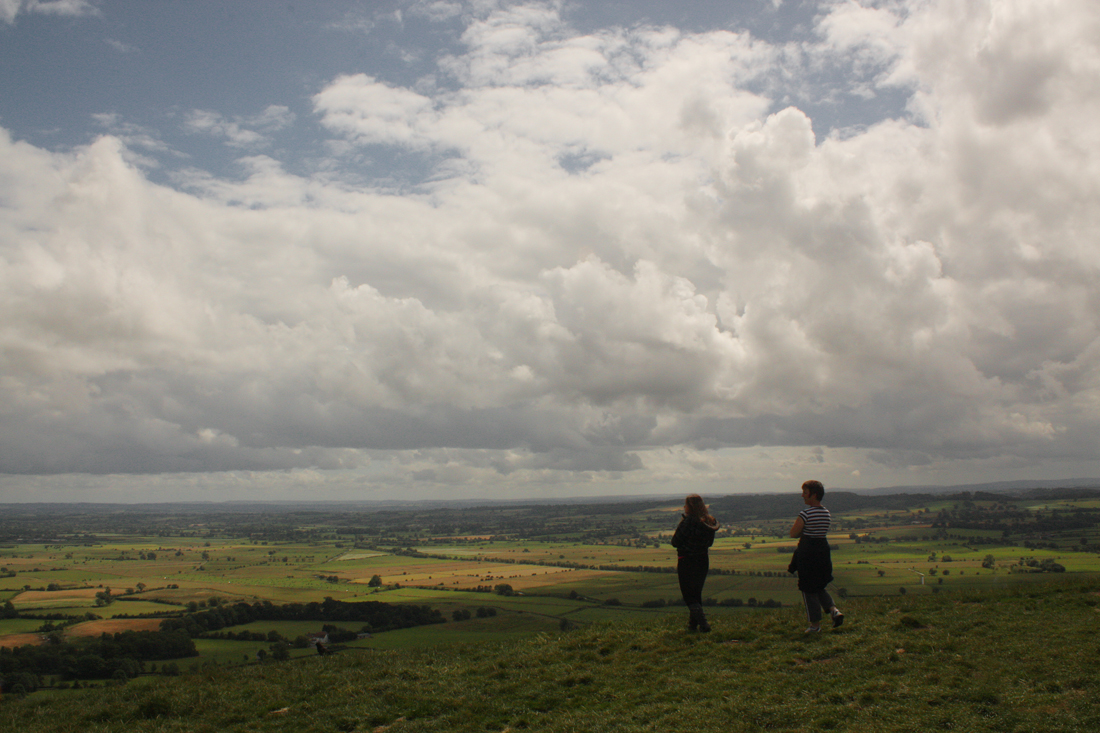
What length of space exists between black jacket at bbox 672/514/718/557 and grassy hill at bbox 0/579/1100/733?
2253 millimetres

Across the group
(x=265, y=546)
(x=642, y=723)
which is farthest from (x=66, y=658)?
(x=265, y=546)

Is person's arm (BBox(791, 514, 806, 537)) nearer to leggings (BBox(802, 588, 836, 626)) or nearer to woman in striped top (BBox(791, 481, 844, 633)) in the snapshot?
woman in striped top (BBox(791, 481, 844, 633))

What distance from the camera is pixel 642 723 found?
1082 cm

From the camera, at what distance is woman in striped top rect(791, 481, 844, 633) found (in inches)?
602

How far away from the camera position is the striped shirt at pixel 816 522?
15281 millimetres

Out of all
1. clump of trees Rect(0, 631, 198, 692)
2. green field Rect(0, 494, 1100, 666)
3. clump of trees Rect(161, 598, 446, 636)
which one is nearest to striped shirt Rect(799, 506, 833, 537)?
green field Rect(0, 494, 1100, 666)

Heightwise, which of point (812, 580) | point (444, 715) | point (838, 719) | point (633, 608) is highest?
point (812, 580)

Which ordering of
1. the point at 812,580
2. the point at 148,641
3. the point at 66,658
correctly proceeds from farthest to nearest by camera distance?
the point at 148,641, the point at 66,658, the point at 812,580

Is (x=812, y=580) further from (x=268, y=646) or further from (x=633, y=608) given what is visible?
(x=633, y=608)

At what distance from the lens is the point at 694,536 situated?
54.5 feet

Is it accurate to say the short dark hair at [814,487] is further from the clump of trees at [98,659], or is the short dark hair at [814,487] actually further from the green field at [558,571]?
the clump of trees at [98,659]

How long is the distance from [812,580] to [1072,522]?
121 m

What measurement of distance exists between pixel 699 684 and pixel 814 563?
473cm

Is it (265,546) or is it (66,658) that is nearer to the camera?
(66,658)
